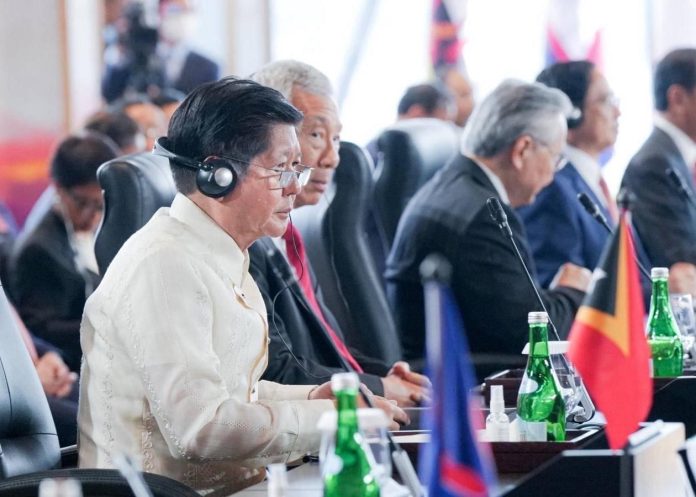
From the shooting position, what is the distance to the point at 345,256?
329 centimetres

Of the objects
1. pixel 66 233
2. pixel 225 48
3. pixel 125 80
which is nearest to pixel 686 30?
pixel 225 48

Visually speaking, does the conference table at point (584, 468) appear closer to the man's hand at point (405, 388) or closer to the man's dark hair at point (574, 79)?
the man's hand at point (405, 388)

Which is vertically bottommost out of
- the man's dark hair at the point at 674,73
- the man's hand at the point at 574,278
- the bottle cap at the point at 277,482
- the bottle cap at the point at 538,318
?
the man's hand at the point at 574,278

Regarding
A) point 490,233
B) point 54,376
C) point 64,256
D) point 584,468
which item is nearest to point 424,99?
point 64,256

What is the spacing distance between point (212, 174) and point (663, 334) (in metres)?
1.03

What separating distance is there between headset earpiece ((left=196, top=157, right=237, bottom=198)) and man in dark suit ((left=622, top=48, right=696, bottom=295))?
1.85 m

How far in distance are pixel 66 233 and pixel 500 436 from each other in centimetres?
261

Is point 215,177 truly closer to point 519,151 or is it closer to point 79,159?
point 519,151

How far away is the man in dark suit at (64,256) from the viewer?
13.3ft

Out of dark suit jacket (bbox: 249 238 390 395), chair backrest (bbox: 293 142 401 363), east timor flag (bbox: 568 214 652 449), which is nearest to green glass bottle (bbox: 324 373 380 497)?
east timor flag (bbox: 568 214 652 449)

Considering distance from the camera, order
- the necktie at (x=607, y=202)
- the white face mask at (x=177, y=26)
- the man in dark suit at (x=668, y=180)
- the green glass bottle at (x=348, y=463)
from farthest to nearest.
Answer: the white face mask at (x=177, y=26), the necktie at (x=607, y=202), the man in dark suit at (x=668, y=180), the green glass bottle at (x=348, y=463)

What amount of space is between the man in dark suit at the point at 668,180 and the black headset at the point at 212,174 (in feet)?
6.06

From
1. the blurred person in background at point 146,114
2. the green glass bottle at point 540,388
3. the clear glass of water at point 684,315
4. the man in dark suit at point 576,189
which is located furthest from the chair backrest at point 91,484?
the blurred person in background at point 146,114

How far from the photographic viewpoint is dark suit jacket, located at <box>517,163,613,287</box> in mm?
3768
